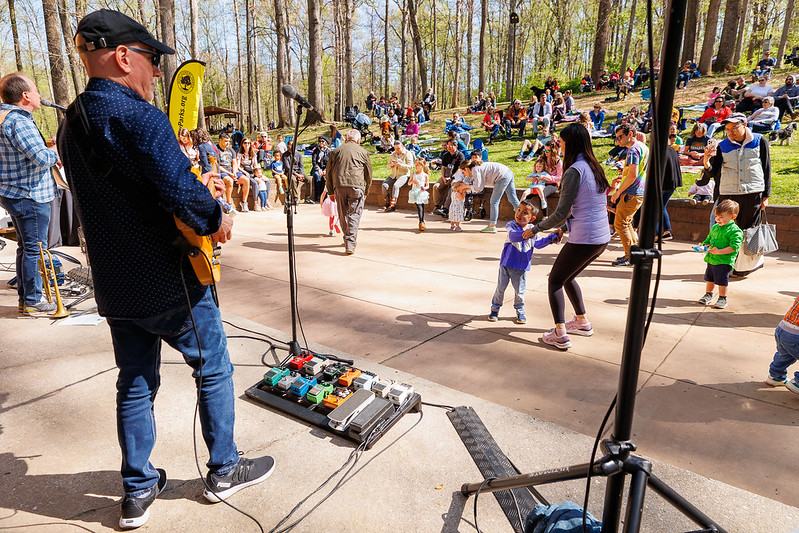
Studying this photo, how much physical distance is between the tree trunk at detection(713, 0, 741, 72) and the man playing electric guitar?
2884 centimetres

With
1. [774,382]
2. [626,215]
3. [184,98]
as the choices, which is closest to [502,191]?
[626,215]

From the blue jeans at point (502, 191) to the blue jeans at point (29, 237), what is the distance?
7.72m

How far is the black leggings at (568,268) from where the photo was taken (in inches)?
169

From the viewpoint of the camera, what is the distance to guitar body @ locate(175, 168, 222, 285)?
2.13 m

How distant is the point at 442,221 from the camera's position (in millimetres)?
11719

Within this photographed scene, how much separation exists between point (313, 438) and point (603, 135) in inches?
672

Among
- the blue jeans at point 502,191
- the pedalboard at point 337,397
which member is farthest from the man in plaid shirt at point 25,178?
the blue jeans at point 502,191

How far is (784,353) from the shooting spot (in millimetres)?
3555

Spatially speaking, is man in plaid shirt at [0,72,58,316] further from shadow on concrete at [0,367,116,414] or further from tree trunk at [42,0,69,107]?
tree trunk at [42,0,69,107]

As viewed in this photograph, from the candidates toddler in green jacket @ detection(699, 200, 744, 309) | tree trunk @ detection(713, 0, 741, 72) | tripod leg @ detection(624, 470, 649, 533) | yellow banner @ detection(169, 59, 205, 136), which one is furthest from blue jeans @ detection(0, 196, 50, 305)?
tree trunk @ detection(713, 0, 741, 72)

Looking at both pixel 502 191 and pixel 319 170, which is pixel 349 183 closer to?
pixel 502 191

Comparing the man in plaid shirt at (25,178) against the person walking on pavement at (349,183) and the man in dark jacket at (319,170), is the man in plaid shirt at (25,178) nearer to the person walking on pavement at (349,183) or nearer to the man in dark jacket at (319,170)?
the person walking on pavement at (349,183)

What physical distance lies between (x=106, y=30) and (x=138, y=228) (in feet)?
2.55

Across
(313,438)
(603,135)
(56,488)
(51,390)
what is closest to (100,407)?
(51,390)
